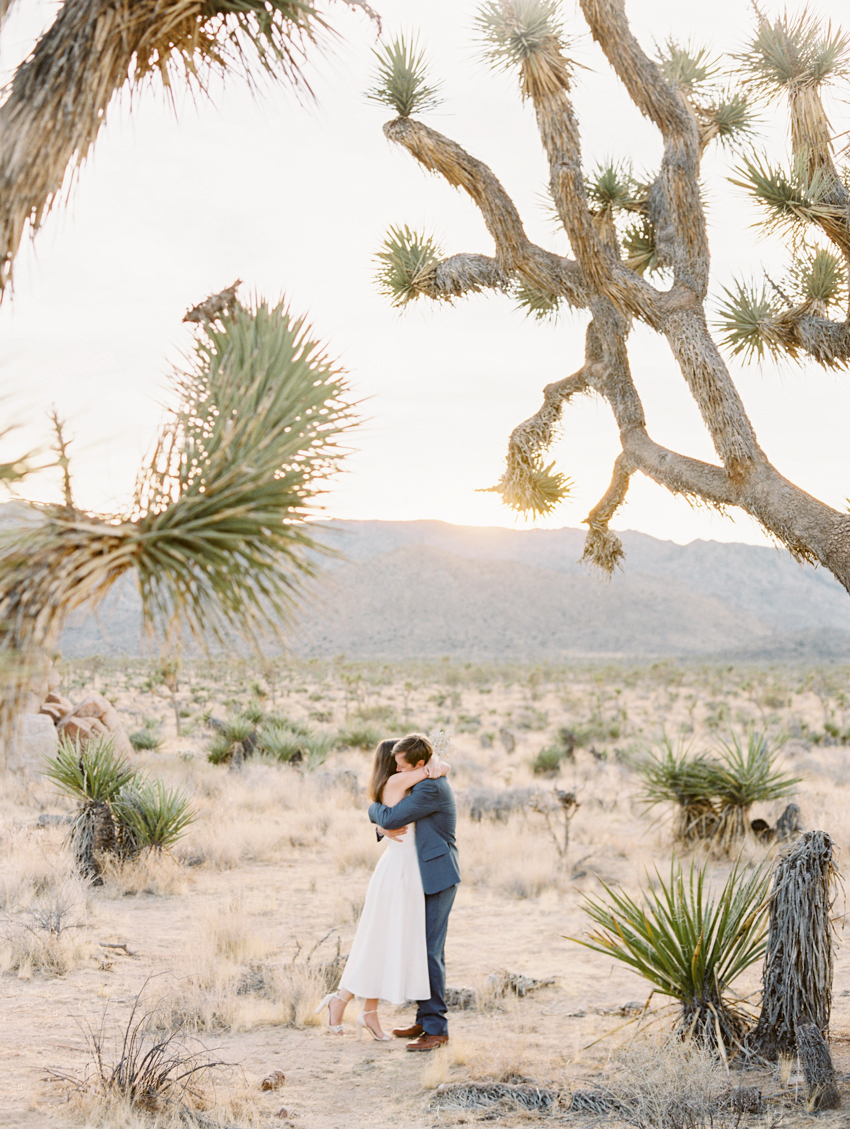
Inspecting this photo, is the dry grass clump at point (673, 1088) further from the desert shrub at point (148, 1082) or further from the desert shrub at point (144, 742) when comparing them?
the desert shrub at point (144, 742)

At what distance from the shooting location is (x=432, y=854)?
5.17 meters

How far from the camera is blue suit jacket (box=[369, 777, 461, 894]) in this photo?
202 inches

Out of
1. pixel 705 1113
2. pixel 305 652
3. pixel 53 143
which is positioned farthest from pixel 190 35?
pixel 305 652

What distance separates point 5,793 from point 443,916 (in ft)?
29.3

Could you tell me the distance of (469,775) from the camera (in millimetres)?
15859

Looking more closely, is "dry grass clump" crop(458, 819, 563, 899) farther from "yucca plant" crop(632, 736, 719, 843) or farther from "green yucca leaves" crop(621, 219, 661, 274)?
"green yucca leaves" crop(621, 219, 661, 274)

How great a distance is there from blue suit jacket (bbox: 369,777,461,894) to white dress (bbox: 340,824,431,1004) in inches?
2.8

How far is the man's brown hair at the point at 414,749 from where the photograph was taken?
5219 mm

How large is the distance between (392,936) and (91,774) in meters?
4.82

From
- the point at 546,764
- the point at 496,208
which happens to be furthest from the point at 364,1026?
the point at 546,764

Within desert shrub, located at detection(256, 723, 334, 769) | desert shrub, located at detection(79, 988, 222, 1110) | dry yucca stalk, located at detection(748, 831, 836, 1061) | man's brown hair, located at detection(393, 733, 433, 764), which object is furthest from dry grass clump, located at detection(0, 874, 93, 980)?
desert shrub, located at detection(256, 723, 334, 769)

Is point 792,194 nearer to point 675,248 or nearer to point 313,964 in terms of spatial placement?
point 675,248

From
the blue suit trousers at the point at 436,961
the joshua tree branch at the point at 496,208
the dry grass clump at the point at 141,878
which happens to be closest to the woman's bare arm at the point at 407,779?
the blue suit trousers at the point at 436,961

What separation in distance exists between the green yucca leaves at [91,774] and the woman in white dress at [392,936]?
4293mm
